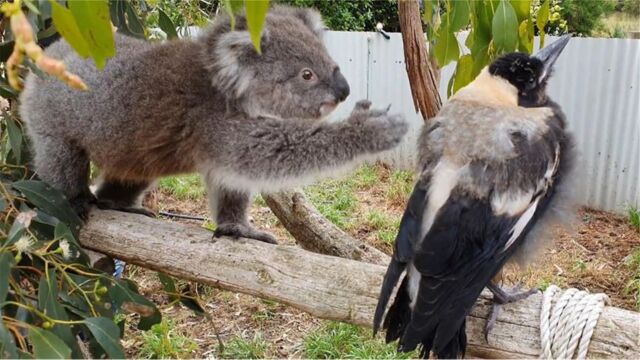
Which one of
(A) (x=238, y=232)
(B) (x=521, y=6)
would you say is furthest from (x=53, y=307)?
(B) (x=521, y=6)

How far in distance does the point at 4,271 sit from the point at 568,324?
42.0 inches

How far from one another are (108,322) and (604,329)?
3.17 feet

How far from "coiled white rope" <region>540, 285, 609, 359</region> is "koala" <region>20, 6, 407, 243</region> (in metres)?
0.72

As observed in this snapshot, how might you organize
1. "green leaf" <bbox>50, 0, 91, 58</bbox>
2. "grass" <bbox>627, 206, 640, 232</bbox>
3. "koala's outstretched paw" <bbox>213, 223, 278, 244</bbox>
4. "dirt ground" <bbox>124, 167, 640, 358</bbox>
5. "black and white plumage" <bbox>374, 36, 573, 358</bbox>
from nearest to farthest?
"green leaf" <bbox>50, 0, 91, 58</bbox> → "black and white plumage" <bbox>374, 36, 573, 358</bbox> → "koala's outstretched paw" <bbox>213, 223, 278, 244</bbox> → "dirt ground" <bbox>124, 167, 640, 358</bbox> → "grass" <bbox>627, 206, 640, 232</bbox>

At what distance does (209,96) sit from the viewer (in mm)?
1981

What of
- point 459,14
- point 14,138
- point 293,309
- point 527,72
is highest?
point 459,14

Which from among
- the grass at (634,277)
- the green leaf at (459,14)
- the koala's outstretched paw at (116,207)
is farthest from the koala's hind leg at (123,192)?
the grass at (634,277)

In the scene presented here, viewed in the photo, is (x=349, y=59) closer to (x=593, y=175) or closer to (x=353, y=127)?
(x=593, y=175)

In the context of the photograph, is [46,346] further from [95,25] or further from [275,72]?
[275,72]

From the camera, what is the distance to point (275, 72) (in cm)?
200

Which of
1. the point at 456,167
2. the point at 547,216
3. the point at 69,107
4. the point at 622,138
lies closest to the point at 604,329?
the point at 547,216

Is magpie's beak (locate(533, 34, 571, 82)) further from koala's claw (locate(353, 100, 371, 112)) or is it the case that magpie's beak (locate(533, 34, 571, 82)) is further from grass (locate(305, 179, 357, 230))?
grass (locate(305, 179, 357, 230))

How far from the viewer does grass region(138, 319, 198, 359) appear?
2848 mm

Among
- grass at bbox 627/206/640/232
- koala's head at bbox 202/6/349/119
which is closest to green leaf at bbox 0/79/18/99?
koala's head at bbox 202/6/349/119
